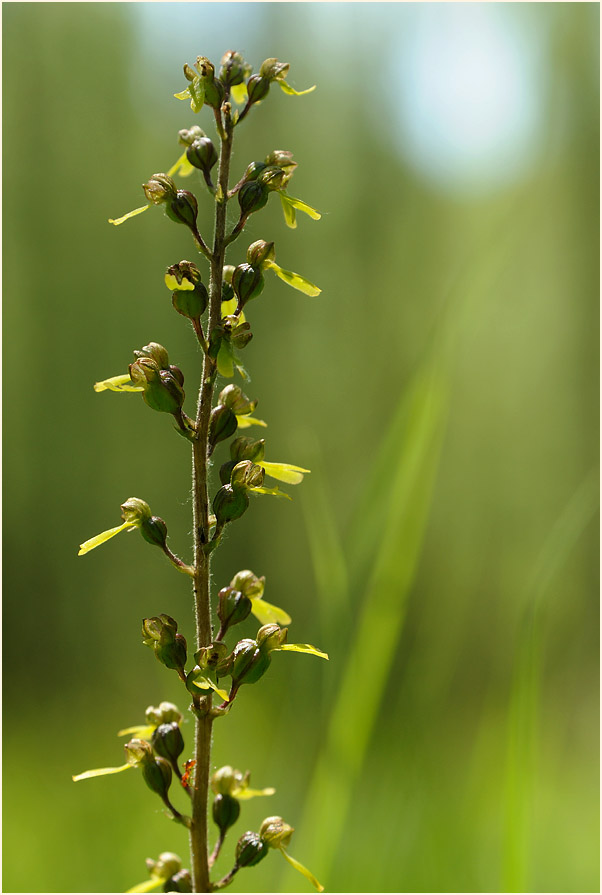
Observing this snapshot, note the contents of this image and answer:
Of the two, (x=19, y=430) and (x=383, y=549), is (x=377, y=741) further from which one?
(x=19, y=430)

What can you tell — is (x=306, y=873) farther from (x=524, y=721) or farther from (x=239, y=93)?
(x=239, y=93)

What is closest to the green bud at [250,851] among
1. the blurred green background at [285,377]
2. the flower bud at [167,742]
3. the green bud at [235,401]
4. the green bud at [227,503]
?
the flower bud at [167,742]

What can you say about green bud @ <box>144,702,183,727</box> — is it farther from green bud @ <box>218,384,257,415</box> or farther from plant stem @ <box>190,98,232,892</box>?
green bud @ <box>218,384,257,415</box>

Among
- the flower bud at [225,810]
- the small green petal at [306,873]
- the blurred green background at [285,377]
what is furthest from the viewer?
the blurred green background at [285,377]

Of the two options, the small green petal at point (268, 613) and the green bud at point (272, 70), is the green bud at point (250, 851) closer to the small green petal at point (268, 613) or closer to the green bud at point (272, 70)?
the small green petal at point (268, 613)

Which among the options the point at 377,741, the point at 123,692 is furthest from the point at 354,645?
the point at 123,692

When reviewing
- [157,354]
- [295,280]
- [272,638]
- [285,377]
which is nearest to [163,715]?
[272,638]

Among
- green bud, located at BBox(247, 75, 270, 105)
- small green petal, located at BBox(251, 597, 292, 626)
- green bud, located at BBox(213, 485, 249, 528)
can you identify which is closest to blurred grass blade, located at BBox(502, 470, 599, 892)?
small green petal, located at BBox(251, 597, 292, 626)
